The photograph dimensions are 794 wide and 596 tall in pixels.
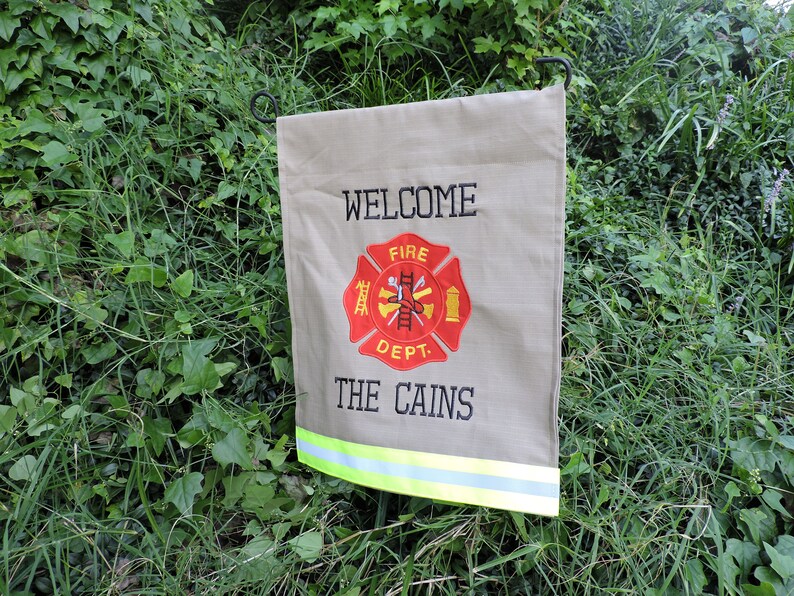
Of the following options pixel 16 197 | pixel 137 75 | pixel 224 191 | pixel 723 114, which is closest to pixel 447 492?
pixel 224 191

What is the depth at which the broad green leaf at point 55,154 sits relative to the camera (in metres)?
1.51

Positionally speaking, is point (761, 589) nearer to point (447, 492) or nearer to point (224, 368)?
point (447, 492)

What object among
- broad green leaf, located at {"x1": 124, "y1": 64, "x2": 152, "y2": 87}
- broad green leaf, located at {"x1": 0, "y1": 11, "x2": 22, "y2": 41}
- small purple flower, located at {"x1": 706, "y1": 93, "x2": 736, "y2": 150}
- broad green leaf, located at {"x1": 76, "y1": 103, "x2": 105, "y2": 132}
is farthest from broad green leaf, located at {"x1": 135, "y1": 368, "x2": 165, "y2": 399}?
small purple flower, located at {"x1": 706, "y1": 93, "x2": 736, "y2": 150}

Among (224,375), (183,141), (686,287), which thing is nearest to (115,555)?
(224,375)

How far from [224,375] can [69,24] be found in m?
1.26

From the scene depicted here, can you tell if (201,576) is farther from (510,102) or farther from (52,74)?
(52,74)

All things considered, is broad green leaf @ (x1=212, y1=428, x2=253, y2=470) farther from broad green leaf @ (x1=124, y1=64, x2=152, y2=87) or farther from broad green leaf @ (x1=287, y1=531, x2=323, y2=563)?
broad green leaf @ (x1=124, y1=64, x2=152, y2=87)

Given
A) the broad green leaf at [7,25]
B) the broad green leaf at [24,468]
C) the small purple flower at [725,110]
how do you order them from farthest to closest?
1. the small purple flower at [725,110]
2. the broad green leaf at [7,25]
3. the broad green leaf at [24,468]

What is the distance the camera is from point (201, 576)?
125cm

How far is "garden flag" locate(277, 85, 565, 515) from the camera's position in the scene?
108cm

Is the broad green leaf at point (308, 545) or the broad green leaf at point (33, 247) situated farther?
→ the broad green leaf at point (33, 247)

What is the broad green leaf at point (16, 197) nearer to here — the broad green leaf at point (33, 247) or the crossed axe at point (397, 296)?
the broad green leaf at point (33, 247)

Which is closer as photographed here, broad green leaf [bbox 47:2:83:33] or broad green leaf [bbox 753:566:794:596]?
broad green leaf [bbox 753:566:794:596]

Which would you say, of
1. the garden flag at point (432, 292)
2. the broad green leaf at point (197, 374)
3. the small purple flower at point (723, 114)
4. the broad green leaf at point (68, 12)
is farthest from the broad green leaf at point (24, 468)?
the small purple flower at point (723, 114)
